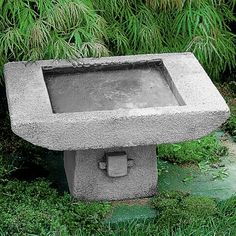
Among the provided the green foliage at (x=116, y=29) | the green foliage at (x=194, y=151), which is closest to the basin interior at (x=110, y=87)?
the green foliage at (x=116, y=29)

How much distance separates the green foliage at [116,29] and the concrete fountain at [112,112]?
121 mm

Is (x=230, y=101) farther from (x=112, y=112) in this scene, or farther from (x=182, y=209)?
(x=112, y=112)

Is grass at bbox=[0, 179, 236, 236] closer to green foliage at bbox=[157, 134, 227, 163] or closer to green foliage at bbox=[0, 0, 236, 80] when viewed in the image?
green foliage at bbox=[157, 134, 227, 163]

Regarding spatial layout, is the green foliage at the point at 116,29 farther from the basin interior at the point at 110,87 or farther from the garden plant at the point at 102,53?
the basin interior at the point at 110,87

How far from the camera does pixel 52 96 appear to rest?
4332 millimetres

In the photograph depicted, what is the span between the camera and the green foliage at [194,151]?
16.4 ft

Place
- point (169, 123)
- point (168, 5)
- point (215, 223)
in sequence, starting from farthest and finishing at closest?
point (168, 5) < point (215, 223) < point (169, 123)

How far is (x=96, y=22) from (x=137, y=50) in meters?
0.68

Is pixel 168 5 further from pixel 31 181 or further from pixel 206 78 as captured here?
pixel 31 181

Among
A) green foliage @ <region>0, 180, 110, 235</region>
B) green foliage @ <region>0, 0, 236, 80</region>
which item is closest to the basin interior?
green foliage @ <region>0, 0, 236, 80</region>

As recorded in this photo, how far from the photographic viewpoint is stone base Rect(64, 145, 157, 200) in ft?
14.4

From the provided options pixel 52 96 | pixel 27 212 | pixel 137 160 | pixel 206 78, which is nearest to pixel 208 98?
pixel 206 78

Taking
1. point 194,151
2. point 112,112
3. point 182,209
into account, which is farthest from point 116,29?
point 182,209

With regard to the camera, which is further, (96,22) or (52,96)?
(96,22)
